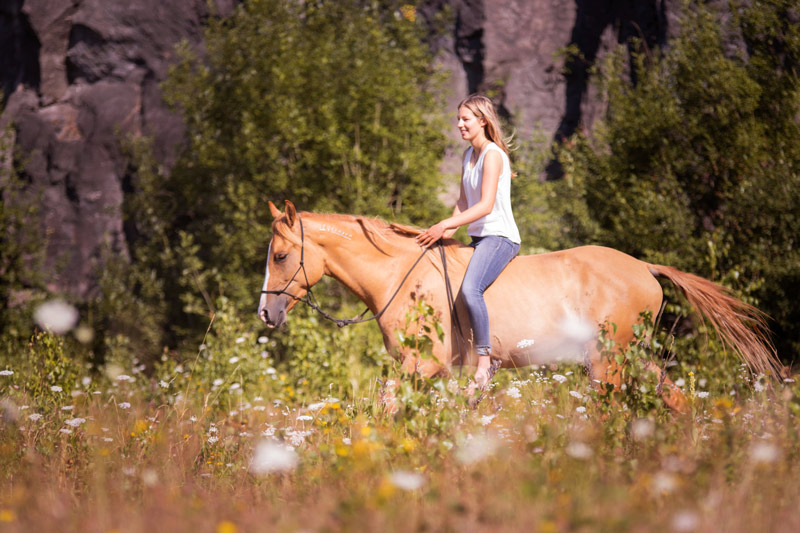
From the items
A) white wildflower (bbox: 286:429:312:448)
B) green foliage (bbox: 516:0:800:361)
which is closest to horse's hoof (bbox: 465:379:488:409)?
white wildflower (bbox: 286:429:312:448)

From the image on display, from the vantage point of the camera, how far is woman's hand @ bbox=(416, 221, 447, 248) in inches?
191

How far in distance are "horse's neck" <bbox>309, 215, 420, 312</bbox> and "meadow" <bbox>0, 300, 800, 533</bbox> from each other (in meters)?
1.01

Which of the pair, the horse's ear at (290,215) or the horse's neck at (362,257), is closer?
the horse's ear at (290,215)

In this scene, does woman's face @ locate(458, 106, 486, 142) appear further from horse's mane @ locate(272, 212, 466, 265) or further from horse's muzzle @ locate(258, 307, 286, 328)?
horse's muzzle @ locate(258, 307, 286, 328)

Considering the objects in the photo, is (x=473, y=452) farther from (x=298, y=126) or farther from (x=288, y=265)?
(x=298, y=126)

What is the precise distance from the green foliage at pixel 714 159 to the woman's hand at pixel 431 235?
4280 mm

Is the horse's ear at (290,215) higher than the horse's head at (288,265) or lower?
higher

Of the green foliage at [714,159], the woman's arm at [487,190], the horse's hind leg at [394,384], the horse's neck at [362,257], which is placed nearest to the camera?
the horse's hind leg at [394,384]

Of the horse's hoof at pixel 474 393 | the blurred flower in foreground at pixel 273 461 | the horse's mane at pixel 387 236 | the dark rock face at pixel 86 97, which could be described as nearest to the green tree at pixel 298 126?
the dark rock face at pixel 86 97

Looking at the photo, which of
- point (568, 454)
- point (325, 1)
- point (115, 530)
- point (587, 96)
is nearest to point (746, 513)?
point (568, 454)

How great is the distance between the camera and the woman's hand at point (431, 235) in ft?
15.9

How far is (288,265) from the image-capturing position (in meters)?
4.96

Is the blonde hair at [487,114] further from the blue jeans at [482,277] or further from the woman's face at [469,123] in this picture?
the blue jeans at [482,277]

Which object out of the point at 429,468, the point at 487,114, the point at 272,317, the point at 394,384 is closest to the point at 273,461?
the point at 429,468
